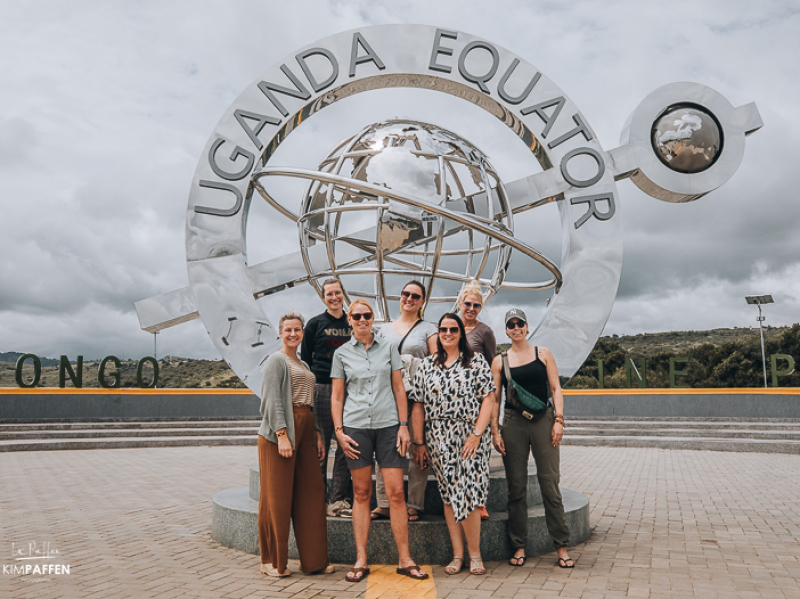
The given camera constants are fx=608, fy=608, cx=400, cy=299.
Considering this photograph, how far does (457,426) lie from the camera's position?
3816mm

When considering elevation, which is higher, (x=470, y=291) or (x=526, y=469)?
(x=470, y=291)

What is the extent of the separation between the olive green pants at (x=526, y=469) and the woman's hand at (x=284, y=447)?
1.43 m

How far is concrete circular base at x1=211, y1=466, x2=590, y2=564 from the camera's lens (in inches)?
159

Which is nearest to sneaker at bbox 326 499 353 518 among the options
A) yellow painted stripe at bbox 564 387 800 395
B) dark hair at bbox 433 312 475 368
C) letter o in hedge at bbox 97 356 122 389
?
dark hair at bbox 433 312 475 368

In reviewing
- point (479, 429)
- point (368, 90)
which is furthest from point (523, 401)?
point (368, 90)

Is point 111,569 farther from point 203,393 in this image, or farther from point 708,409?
point 708,409

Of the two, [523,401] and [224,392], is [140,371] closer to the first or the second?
[224,392]

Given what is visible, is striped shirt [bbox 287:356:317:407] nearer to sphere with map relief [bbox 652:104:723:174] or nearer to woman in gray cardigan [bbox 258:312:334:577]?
woman in gray cardigan [bbox 258:312:334:577]

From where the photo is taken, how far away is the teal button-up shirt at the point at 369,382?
371cm

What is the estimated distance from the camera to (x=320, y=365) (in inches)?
166

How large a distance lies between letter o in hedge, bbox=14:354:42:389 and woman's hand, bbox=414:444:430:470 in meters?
16.3

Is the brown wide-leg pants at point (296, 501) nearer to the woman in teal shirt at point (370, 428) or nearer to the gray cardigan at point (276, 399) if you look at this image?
the gray cardigan at point (276, 399)

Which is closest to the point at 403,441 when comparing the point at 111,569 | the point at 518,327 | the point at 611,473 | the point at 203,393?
the point at 518,327

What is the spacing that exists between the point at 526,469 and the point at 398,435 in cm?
98
